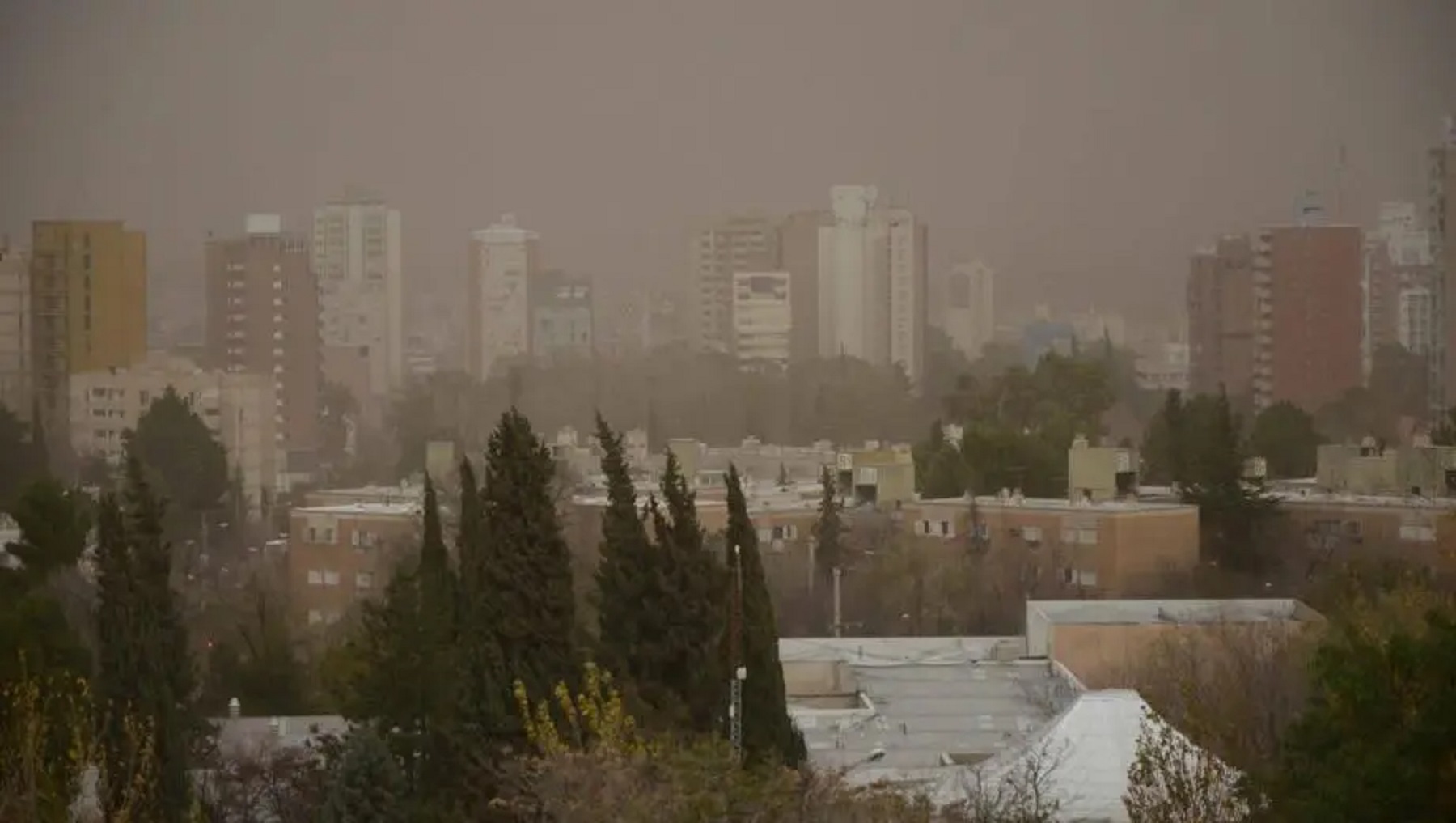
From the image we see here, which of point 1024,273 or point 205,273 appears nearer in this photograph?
point 205,273

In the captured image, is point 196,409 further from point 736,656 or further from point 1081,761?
point 736,656

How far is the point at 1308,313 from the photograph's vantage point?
1110 inches

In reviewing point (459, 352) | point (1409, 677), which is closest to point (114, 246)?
point (459, 352)

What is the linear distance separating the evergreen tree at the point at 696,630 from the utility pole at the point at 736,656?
0.10 ft

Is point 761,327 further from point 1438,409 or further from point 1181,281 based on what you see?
point 1438,409

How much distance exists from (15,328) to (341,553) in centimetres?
A: 1035

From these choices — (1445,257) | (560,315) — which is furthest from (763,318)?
(1445,257)

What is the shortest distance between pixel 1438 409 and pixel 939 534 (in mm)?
9818

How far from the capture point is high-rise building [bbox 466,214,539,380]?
99.6 feet

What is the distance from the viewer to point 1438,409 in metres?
25.7

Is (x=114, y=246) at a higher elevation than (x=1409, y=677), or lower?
higher

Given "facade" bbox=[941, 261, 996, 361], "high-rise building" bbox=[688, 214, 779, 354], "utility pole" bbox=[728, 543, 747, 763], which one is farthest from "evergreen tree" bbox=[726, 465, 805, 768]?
"high-rise building" bbox=[688, 214, 779, 354]

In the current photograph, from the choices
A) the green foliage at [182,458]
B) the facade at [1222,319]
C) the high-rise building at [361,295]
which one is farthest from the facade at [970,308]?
the green foliage at [182,458]

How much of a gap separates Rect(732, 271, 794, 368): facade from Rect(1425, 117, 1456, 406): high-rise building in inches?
215
